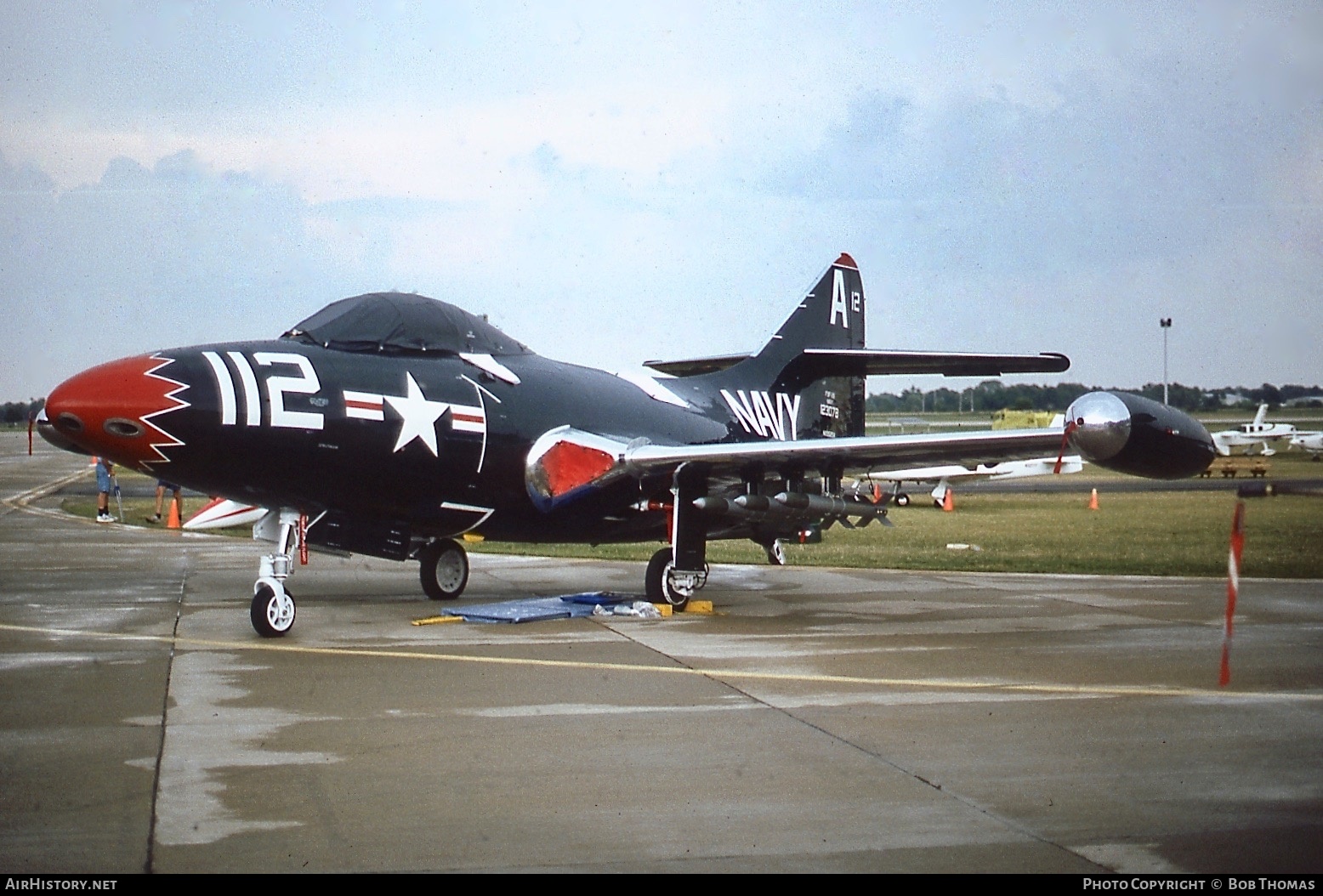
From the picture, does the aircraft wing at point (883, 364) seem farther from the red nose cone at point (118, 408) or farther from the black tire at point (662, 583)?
the red nose cone at point (118, 408)

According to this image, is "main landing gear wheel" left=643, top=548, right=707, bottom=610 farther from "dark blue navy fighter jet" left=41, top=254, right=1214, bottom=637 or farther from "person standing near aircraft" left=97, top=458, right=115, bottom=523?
"person standing near aircraft" left=97, top=458, right=115, bottom=523

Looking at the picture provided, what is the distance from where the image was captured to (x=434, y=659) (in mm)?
11070

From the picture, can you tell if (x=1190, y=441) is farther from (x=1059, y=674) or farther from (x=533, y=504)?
(x=533, y=504)

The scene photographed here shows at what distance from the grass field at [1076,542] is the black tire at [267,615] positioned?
1081 cm

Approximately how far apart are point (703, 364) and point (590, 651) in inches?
350

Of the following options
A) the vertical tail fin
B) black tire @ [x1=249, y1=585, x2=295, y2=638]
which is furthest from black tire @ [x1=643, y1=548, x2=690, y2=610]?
black tire @ [x1=249, y1=585, x2=295, y2=638]

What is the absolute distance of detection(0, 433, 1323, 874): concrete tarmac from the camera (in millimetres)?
5746

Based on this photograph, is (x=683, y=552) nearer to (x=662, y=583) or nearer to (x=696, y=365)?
(x=662, y=583)

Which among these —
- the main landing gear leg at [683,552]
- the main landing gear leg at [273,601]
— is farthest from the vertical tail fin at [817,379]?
the main landing gear leg at [273,601]

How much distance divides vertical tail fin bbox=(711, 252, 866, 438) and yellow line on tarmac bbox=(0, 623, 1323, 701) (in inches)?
313

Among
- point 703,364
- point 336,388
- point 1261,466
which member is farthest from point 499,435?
point 1261,466

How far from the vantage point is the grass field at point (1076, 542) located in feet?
66.3

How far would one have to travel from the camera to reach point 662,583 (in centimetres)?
1501

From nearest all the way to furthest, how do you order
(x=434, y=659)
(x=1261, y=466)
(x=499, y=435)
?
(x=434, y=659) → (x=499, y=435) → (x=1261, y=466)
